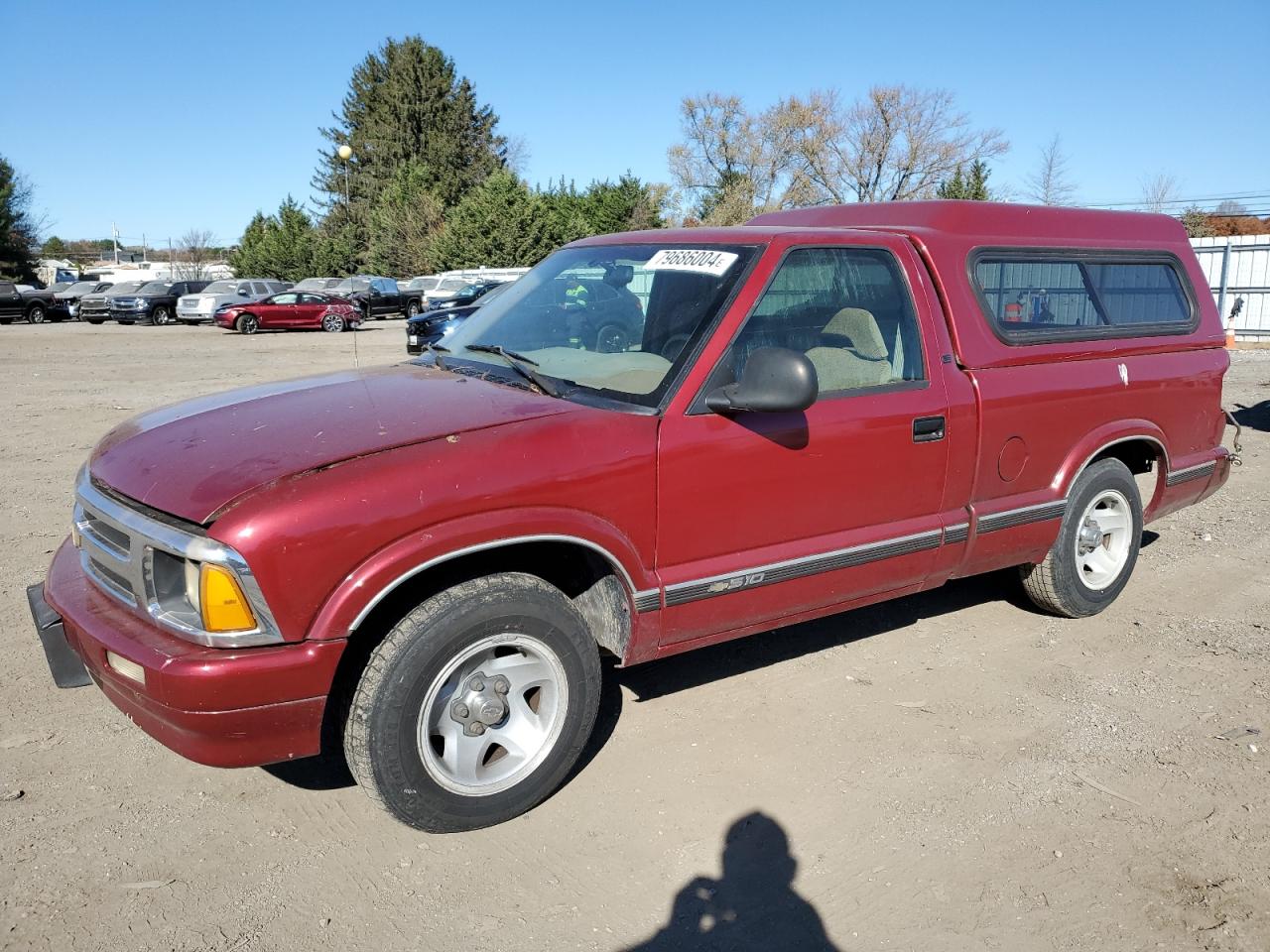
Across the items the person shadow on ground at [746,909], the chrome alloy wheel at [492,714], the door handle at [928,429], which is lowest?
the person shadow on ground at [746,909]

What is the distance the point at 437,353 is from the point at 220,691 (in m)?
1.97

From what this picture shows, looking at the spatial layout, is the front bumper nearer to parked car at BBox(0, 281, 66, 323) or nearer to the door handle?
the door handle

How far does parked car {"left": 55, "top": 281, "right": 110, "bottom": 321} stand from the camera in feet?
120

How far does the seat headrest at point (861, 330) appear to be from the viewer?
3947 mm

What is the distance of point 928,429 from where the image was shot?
3.98m

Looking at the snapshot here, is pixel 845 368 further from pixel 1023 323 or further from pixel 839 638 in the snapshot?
pixel 839 638

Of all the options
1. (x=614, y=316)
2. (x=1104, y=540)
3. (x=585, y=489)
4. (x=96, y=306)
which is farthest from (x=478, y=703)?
(x=96, y=306)

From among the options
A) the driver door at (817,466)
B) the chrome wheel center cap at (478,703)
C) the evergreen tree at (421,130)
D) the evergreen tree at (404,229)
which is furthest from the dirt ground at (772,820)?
the evergreen tree at (421,130)

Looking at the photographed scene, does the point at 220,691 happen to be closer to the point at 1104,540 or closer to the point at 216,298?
the point at 1104,540

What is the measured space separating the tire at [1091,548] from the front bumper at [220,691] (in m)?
3.55

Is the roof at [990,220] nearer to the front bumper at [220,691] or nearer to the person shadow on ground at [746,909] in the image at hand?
the person shadow on ground at [746,909]

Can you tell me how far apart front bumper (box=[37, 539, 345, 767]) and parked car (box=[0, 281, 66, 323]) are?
38002 millimetres

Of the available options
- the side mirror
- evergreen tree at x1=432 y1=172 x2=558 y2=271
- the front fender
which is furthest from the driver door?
evergreen tree at x1=432 y1=172 x2=558 y2=271

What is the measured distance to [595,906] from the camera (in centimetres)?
286
